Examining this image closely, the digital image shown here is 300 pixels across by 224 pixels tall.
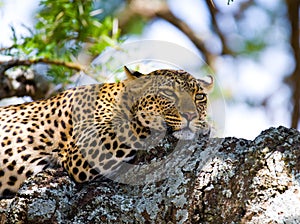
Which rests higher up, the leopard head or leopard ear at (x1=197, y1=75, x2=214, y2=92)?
the leopard head

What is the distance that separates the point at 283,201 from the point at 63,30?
5812mm

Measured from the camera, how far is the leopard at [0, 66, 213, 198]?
5.90 m

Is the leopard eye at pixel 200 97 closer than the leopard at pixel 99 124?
No

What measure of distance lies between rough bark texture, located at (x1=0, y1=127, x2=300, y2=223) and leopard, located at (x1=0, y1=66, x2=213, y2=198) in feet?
1.89

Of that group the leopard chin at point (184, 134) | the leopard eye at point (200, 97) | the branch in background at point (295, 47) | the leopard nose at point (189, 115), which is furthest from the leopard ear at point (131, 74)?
the branch in background at point (295, 47)

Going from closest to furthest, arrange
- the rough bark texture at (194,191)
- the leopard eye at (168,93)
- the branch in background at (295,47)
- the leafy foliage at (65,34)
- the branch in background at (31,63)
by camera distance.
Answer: the rough bark texture at (194,191) → the leopard eye at (168,93) → the branch in background at (31,63) → the leafy foliage at (65,34) → the branch in background at (295,47)

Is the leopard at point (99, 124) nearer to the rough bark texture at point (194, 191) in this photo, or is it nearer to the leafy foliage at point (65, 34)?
the rough bark texture at point (194, 191)

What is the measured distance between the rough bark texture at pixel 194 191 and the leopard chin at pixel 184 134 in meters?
0.21

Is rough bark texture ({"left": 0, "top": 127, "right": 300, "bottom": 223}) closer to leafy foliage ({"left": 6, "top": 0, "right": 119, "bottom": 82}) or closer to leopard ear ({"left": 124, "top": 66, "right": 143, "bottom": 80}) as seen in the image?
leopard ear ({"left": 124, "top": 66, "right": 143, "bottom": 80})

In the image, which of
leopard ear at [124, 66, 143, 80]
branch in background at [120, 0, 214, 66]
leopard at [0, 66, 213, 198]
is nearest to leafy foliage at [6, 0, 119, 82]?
leopard at [0, 66, 213, 198]

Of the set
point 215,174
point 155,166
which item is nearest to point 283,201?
point 215,174

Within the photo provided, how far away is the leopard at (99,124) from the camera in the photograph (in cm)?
590

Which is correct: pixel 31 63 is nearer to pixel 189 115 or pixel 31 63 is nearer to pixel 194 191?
pixel 189 115

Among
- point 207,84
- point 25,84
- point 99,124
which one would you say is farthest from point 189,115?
point 25,84
